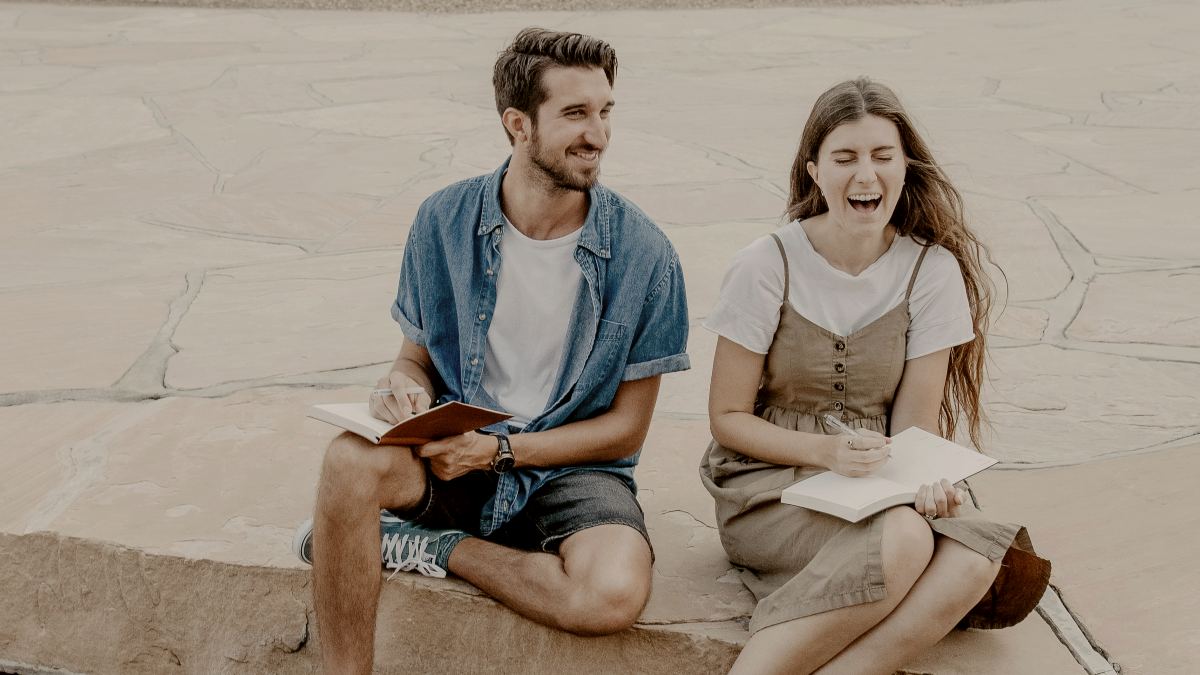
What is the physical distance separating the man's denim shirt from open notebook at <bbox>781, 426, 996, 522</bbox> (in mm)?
421

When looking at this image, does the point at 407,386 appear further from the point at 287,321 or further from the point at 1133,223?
the point at 1133,223

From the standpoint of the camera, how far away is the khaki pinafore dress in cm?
233

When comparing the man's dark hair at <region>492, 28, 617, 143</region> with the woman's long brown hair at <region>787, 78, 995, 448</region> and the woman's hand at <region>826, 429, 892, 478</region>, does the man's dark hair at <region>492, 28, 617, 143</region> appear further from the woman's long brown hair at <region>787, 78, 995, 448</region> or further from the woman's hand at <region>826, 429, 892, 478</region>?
the woman's hand at <region>826, 429, 892, 478</region>

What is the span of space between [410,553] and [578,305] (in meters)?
0.57

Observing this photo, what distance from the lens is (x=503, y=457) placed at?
2.54 m

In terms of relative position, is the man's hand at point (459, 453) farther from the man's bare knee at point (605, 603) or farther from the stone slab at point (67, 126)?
the stone slab at point (67, 126)

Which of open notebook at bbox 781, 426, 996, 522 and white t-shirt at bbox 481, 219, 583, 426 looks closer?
open notebook at bbox 781, 426, 996, 522

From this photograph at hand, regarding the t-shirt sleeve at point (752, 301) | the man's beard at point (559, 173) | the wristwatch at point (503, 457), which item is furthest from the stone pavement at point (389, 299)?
the man's beard at point (559, 173)

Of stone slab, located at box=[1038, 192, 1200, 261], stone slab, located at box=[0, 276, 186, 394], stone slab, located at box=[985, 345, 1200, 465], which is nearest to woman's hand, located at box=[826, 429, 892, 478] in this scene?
stone slab, located at box=[985, 345, 1200, 465]

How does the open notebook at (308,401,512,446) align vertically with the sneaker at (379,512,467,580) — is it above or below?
above

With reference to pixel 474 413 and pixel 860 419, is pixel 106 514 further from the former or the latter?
pixel 860 419

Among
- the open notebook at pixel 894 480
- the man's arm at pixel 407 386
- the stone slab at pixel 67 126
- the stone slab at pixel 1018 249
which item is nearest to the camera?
the open notebook at pixel 894 480

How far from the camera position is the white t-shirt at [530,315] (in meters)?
2.68

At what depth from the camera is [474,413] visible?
2330 millimetres
